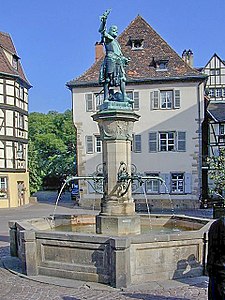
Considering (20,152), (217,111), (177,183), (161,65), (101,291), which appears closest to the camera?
(101,291)

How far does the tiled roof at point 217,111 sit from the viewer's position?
31250 mm

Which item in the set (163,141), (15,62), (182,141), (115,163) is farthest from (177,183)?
(115,163)

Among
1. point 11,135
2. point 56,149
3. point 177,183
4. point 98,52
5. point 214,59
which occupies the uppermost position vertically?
point 214,59

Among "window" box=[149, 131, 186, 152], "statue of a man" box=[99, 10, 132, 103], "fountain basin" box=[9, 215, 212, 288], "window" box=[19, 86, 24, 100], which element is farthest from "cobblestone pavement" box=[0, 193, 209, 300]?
"window" box=[19, 86, 24, 100]

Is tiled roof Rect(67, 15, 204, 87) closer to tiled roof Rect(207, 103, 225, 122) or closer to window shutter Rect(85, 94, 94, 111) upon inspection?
window shutter Rect(85, 94, 94, 111)

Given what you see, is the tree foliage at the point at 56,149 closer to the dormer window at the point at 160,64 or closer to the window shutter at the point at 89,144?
the window shutter at the point at 89,144

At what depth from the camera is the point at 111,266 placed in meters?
7.88

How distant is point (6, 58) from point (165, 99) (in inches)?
538

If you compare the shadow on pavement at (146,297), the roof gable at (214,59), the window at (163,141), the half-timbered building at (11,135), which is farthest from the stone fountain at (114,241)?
the roof gable at (214,59)

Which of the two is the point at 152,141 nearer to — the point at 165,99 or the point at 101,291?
the point at 165,99

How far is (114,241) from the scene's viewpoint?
303 inches

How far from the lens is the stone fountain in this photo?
8.00 metres

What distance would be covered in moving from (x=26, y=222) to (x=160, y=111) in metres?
20.3

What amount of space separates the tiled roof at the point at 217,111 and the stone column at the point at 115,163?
2249 cm
